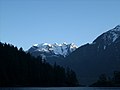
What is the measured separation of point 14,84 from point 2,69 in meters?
11.6

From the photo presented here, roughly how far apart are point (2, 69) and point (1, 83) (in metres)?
8.56

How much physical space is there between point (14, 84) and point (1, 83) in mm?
11026

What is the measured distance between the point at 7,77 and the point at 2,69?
5.38 m

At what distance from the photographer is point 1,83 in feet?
618

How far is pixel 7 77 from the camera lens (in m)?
194

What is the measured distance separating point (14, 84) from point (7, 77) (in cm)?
637

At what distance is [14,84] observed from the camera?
649ft

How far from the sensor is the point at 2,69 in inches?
7603
